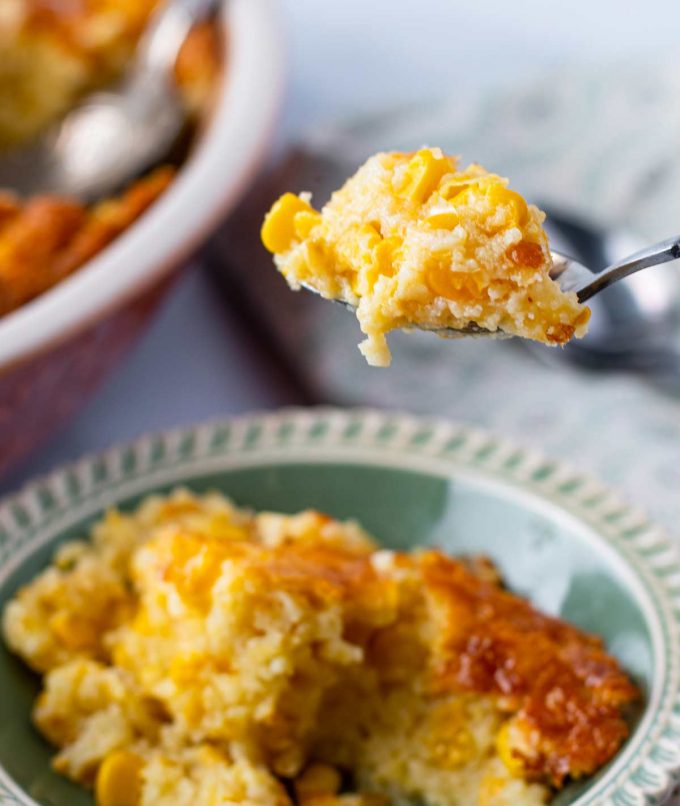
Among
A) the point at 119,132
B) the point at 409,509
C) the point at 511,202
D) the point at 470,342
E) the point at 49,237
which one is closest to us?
the point at 511,202

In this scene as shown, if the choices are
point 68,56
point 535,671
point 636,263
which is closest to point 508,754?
point 535,671

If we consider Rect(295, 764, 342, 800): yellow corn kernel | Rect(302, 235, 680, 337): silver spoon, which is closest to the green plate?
Rect(295, 764, 342, 800): yellow corn kernel

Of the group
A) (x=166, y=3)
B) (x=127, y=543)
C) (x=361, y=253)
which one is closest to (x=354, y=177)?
(x=361, y=253)

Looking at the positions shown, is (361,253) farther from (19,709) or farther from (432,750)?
(19,709)

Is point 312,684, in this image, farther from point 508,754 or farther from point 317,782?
point 508,754

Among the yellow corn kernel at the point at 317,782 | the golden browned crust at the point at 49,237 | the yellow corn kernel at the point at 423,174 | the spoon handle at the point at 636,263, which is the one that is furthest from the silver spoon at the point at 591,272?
the golden browned crust at the point at 49,237

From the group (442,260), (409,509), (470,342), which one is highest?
(442,260)
